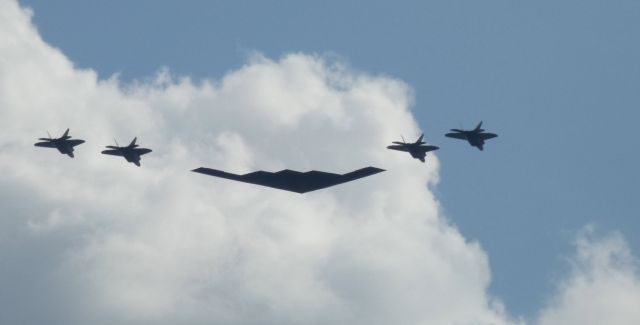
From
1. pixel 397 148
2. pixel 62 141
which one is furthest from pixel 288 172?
pixel 62 141

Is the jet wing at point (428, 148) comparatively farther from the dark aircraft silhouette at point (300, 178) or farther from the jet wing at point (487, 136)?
the dark aircraft silhouette at point (300, 178)

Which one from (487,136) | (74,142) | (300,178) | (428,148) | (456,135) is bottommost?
(300,178)

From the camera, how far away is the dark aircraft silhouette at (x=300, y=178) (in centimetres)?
5809

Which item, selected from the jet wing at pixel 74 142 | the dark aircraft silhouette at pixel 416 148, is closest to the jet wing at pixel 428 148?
the dark aircraft silhouette at pixel 416 148

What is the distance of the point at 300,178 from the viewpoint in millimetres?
58281

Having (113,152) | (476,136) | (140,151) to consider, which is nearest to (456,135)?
(476,136)

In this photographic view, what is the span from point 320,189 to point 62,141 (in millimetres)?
34754

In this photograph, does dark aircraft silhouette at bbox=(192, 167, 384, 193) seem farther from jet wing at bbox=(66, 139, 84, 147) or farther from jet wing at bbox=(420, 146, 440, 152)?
jet wing at bbox=(66, 139, 84, 147)

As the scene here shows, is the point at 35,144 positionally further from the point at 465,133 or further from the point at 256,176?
the point at 465,133

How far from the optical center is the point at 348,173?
191ft

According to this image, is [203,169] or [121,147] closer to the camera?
[203,169]

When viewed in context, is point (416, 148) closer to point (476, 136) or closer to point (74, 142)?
point (476, 136)

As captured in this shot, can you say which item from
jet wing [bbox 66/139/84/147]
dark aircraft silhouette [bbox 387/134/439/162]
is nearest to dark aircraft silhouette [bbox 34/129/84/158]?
jet wing [bbox 66/139/84/147]

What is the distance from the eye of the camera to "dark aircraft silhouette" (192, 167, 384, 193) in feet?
191
